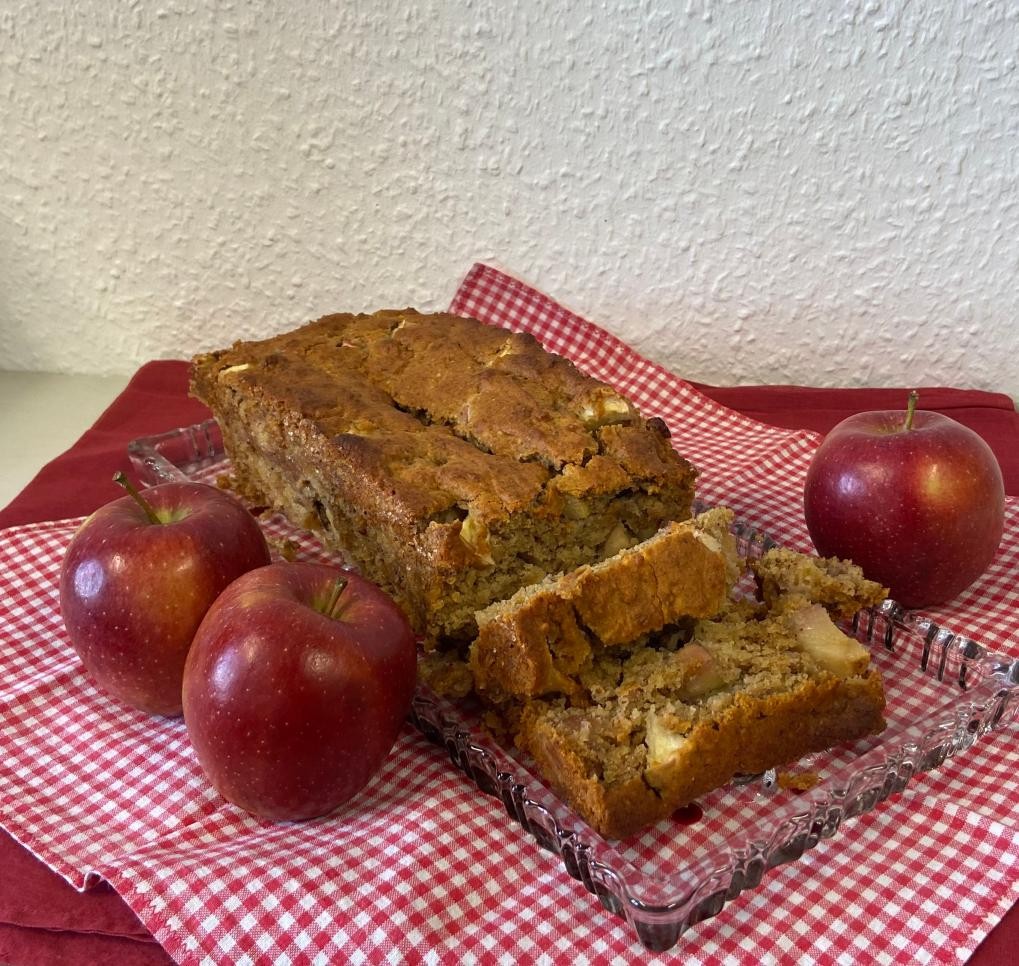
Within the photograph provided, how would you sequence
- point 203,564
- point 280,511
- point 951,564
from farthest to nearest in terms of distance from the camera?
1. point 280,511
2. point 951,564
3. point 203,564

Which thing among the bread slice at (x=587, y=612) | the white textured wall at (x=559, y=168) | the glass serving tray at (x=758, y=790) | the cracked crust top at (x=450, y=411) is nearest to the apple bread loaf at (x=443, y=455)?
the cracked crust top at (x=450, y=411)

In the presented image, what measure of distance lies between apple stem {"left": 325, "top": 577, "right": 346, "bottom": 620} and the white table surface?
1378 mm

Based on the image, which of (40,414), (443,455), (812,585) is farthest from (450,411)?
Answer: (40,414)

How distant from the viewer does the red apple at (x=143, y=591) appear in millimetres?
1632

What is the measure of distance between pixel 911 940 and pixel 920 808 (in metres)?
0.25

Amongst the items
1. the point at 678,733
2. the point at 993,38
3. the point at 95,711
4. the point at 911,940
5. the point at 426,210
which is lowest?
the point at 95,711

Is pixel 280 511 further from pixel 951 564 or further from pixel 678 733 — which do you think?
pixel 951 564

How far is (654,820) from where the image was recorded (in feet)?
4.65

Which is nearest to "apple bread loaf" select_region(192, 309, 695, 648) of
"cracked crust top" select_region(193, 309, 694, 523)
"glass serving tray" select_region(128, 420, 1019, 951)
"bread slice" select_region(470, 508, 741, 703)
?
"cracked crust top" select_region(193, 309, 694, 523)

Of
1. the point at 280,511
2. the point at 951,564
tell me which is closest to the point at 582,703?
the point at 951,564

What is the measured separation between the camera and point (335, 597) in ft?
4.91

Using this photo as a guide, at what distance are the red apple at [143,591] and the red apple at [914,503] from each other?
1047mm

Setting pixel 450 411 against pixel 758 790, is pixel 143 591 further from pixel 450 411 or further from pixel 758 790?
pixel 758 790

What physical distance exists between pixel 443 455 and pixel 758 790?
76 cm
